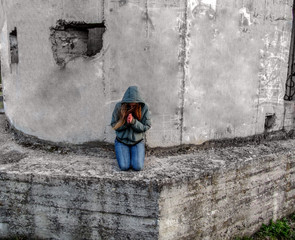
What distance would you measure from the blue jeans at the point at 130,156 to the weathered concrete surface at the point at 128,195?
0.33 ft

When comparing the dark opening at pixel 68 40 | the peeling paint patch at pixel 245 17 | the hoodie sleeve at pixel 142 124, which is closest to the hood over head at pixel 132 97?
the hoodie sleeve at pixel 142 124

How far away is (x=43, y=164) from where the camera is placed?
3455 mm

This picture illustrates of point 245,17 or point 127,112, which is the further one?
point 245,17

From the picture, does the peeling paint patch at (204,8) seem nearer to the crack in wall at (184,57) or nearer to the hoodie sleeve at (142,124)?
the crack in wall at (184,57)

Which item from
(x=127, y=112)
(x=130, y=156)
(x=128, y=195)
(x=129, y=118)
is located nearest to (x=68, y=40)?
(x=127, y=112)

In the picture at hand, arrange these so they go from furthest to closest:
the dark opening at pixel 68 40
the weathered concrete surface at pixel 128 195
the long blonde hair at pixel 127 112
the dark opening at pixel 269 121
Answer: the dark opening at pixel 269 121 < the dark opening at pixel 68 40 < the long blonde hair at pixel 127 112 < the weathered concrete surface at pixel 128 195

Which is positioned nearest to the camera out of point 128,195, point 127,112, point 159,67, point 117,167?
point 128,195

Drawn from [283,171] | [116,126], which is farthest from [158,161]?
[283,171]

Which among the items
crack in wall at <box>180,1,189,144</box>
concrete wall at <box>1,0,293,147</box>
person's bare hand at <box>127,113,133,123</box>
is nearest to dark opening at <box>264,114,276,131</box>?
concrete wall at <box>1,0,293,147</box>

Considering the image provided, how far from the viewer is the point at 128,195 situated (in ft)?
10.0

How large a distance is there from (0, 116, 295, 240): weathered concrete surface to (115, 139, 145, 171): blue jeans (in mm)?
99

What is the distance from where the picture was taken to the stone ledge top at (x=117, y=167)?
3.13 metres

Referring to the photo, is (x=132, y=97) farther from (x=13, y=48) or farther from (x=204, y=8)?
(x=13, y=48)

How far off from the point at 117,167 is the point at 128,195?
16.8 inches
